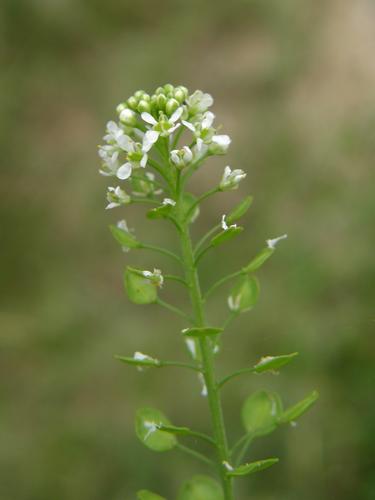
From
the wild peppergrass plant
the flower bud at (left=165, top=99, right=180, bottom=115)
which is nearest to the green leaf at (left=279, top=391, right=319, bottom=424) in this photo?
the wild peppergrass plant

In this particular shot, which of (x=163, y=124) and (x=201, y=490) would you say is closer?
(x=163, y=124)

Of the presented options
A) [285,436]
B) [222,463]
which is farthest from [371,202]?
[222,463]

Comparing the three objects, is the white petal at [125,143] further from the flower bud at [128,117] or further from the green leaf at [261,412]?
the green leaf at [261,412]

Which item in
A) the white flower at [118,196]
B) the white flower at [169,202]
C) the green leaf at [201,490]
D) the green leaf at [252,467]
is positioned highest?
the white flower at [118,196]

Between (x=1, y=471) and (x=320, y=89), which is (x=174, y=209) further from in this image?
(x=320, y=89)

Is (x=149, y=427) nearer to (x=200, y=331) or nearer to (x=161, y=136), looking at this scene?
(x=200, y=331)

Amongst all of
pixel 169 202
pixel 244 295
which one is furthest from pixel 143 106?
pixel 244 295

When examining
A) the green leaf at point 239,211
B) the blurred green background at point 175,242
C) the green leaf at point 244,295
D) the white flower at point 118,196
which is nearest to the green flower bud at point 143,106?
the white flower at point 118,196
